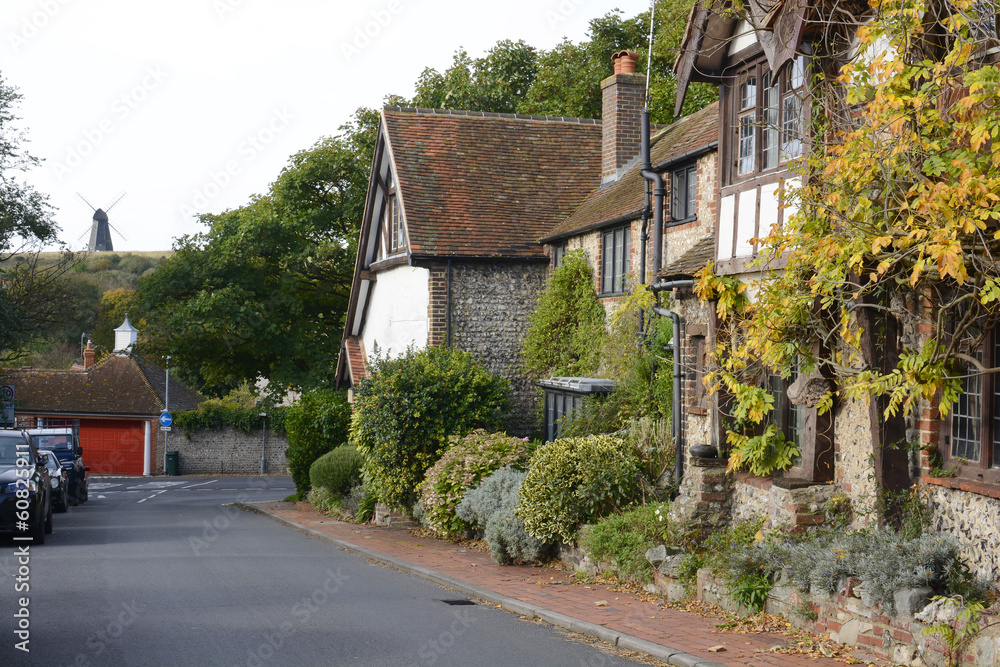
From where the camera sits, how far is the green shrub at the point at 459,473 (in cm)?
1681

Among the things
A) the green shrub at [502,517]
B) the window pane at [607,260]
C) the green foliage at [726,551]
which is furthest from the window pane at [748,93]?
the green shrub at [502,517]

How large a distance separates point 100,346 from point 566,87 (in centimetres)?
5169

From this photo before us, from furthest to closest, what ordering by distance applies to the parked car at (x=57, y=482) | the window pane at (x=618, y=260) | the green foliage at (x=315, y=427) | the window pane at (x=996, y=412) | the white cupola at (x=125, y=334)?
the white cupola at (x=125, y=334), the green foliage at (x=315, y=427), the parked car at (x=57, y=482), the window pane at (x=618, y=260), the window pane at (x=996, y=412)

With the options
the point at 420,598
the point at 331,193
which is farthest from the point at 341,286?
the point at 420,598

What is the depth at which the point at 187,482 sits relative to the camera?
45000 mm

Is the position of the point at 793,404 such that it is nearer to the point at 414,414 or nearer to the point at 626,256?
the point at 626,256

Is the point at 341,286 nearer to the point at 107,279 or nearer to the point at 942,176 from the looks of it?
the point at 942,176

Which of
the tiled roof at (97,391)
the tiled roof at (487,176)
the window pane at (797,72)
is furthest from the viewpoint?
the tiled roof at (97,391)

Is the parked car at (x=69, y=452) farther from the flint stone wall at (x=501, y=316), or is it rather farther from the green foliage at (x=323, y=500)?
the flint stone wall at (x=501, y=316)

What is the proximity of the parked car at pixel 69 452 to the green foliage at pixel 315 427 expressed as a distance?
6208mm

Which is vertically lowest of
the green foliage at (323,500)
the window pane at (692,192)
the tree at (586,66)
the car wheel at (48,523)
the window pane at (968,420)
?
the green foliage at (323,500)

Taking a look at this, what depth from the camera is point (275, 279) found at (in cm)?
3569

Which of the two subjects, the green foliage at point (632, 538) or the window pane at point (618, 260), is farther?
the window pane at point (618, 260)

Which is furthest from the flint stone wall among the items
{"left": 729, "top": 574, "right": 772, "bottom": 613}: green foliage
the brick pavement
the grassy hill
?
the grassy hill
